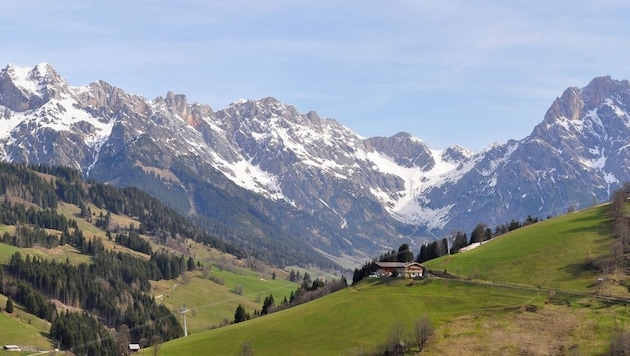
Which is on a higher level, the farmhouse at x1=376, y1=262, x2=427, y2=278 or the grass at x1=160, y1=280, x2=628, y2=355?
the farmhouse at x1=376, y1=262, x2=427, y2=278

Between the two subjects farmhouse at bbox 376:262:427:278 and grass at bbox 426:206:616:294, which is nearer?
grass at bbox 426:206:616:294

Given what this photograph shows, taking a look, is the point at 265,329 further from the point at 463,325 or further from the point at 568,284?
the point at 568,284

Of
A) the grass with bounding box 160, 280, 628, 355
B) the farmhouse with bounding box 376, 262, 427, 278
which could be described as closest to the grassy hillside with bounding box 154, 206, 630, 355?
the grass with bounding box 160, 280, 628, 355

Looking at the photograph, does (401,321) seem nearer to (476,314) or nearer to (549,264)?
(476,314)

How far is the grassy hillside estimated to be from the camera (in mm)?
141000

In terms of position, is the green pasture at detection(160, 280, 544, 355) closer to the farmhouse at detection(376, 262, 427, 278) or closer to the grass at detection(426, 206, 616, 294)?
the farmhouse at detection(376, 262, 427, 278)

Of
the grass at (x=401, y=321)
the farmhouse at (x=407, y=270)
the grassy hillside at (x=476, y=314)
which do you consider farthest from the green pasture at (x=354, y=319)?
the farmhouse at (x=407, y=270)

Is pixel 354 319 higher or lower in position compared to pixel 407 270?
lower

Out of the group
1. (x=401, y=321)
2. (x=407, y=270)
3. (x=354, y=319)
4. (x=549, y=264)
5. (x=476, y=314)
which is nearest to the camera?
(x=401, y=321)

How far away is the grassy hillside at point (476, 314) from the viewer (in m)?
141

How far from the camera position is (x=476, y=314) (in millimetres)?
155500

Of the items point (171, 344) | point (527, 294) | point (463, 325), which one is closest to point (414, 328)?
point (463, 325)

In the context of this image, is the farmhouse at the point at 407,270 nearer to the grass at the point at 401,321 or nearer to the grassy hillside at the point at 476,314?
the grassy hillside at the point at 476,314

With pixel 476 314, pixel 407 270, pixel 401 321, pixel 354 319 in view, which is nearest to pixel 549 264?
pixel 407 270
